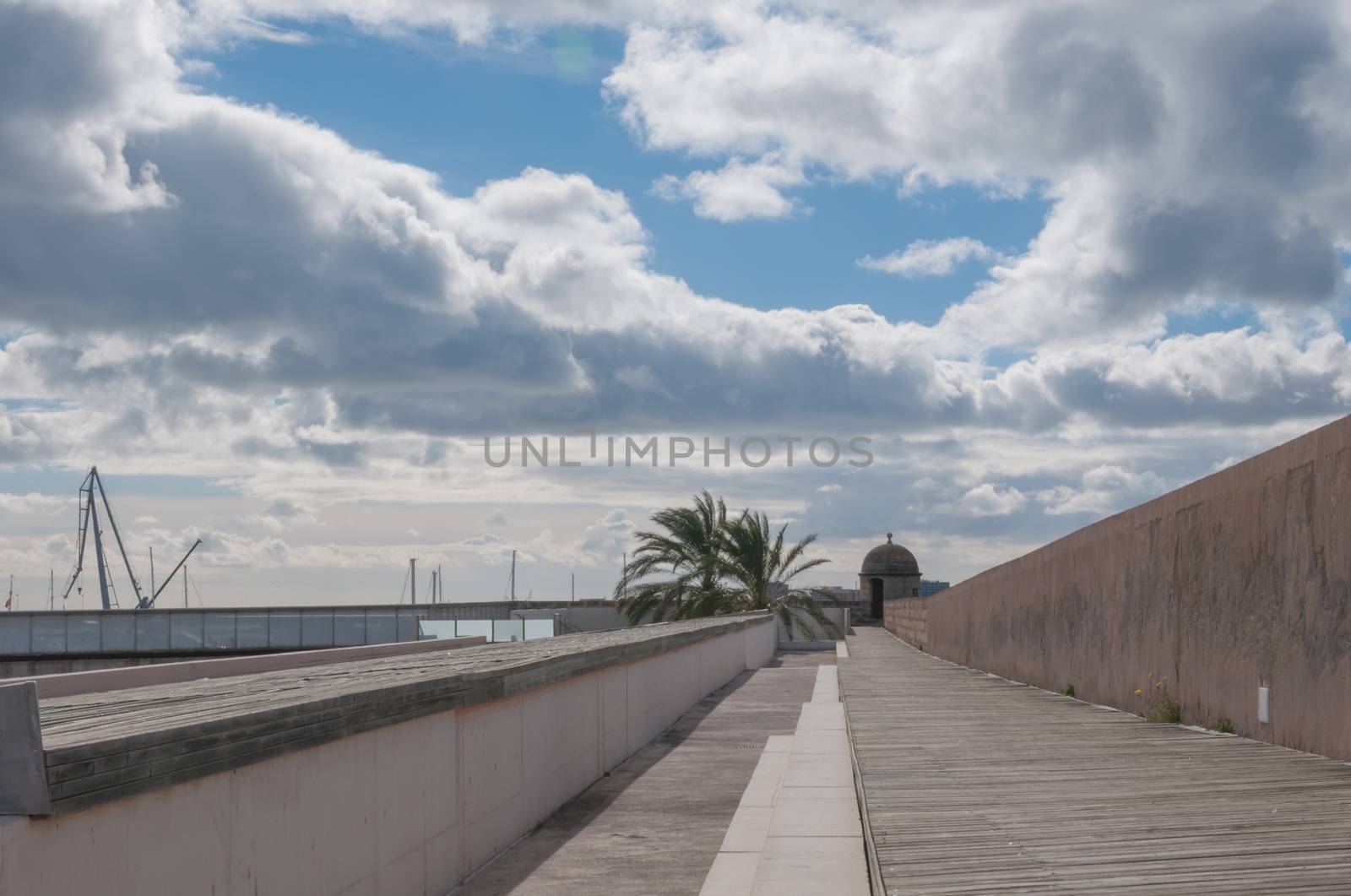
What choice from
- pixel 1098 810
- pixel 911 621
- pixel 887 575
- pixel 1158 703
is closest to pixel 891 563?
pixel 887 575

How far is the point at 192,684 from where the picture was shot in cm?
669

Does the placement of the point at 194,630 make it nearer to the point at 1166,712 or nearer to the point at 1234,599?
the point at 1166,712

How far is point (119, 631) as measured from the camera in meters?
32.8

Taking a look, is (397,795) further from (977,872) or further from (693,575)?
(693,575)

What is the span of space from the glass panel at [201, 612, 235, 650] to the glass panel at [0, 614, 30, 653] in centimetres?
354

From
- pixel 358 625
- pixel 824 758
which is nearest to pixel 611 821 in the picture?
pixel 824 758

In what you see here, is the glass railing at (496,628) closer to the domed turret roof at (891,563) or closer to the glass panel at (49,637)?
the glass panel at (49,637)

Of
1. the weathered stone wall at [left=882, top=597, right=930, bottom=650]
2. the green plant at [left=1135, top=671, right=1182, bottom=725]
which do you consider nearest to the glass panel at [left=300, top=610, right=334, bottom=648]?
the weathered stone wall at [left=882, top=597, right=930, bottom=650]

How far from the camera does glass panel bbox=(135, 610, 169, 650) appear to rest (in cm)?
3256

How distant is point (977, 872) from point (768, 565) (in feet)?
115

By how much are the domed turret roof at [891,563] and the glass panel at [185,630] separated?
27874mm

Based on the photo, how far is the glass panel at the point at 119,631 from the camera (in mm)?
32625

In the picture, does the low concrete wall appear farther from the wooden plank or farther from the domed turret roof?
the domed turret roof

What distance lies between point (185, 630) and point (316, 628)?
335cm
